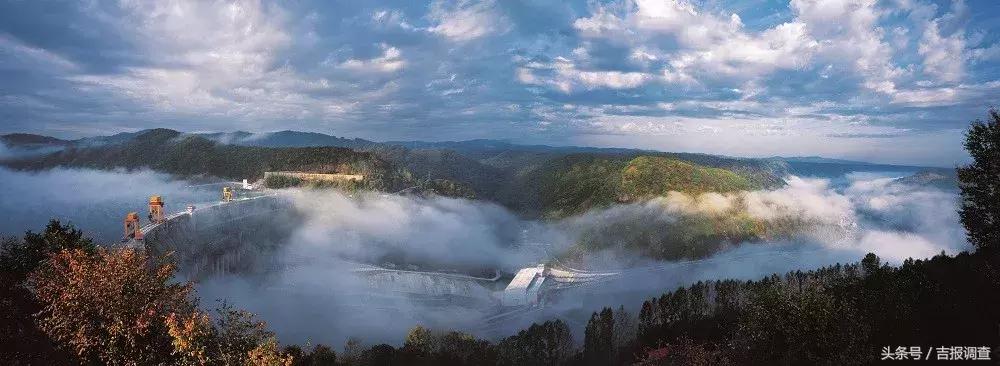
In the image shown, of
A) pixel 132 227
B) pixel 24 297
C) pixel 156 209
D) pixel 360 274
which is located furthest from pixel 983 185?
pixel 360 274

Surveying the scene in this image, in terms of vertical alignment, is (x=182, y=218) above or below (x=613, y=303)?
above

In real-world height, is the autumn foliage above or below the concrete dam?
above

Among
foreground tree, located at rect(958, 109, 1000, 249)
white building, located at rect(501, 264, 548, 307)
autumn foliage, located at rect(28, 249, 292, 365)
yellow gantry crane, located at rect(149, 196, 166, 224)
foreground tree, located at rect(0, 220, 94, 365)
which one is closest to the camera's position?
autumn foliage, located at rect(28, 249, 292, 365)

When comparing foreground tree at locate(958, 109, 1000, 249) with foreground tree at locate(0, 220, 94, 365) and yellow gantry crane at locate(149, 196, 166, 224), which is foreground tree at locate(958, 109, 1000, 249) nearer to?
foreground tree at locate(0, 220, 94, 365)

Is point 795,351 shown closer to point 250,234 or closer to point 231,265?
point 231,265

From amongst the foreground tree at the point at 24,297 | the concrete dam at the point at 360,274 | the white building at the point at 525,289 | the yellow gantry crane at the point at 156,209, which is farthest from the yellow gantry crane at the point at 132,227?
the white building at the point at 525,289

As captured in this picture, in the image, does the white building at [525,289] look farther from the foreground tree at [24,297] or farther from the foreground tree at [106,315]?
the foreground tree at [106,315]

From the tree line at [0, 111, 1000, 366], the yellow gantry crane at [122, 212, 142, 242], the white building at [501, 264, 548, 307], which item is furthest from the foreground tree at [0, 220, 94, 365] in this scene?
Answer: the white building at [501, 264, 548, 307]

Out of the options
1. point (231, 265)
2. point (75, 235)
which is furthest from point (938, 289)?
point (231, 265)
